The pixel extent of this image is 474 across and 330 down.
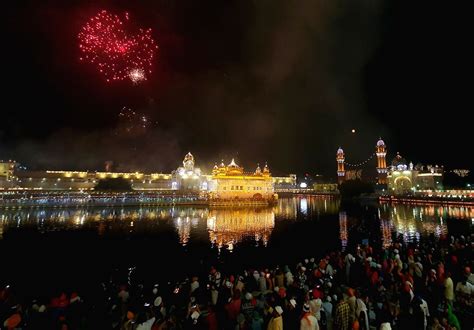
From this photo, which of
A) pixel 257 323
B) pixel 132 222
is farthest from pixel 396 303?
pixel 132 222

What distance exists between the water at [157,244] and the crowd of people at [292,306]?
322cm

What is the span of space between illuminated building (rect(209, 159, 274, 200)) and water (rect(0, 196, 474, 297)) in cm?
2356

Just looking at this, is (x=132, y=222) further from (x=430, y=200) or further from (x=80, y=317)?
(x=430, y=200)

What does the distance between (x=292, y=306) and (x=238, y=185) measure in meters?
52.9

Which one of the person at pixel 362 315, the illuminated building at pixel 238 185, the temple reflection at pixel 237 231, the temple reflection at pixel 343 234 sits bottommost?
the temple reflection at pixel 343 234

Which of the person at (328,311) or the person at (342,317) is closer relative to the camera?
the person at (342,317)

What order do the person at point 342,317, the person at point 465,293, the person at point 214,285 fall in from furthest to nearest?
1. the person at point 214,285
2. the person at point 465,293
3. the person at point 342,317

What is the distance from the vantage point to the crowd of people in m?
7.21

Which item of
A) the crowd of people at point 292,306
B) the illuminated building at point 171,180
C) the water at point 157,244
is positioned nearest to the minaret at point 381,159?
the illuminated building at point 171,180

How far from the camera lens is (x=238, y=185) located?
60875 millimetres

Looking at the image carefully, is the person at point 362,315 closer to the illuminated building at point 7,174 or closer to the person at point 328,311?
the person at point 328,311

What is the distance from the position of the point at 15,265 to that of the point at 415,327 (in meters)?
20.8

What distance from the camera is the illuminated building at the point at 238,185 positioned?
59.4m

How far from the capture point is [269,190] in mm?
63312
